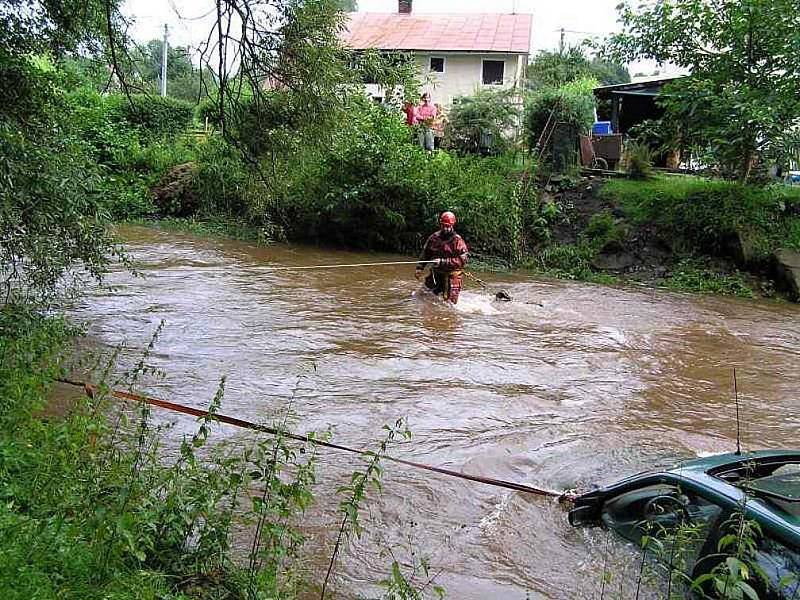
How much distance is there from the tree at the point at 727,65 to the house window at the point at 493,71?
1751 cm

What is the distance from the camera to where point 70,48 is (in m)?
10.7

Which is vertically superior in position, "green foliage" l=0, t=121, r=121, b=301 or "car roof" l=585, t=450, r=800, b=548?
"green foliage" l=0, t=121, r=121, b=301

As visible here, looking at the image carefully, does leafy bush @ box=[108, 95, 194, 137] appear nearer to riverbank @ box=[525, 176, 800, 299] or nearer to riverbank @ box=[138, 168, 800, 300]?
riverbank @ box=[138, 168, 800, 300]

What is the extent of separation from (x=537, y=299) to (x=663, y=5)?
8806 mm

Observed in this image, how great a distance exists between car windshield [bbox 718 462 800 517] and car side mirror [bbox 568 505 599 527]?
1.27m

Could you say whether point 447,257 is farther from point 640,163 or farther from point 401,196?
point 640,163

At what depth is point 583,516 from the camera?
20.3ft

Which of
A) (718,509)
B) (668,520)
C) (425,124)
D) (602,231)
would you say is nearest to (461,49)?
(425,124)

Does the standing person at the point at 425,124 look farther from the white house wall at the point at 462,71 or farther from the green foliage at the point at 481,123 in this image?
the white house wall at the point at 462,71

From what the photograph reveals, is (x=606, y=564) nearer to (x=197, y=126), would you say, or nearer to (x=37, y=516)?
(x=37, y=516)

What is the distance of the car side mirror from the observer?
20.1 feet

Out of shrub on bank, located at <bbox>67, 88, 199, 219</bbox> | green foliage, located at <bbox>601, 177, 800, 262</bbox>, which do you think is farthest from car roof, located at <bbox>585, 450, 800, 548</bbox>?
shrub on bank, located at <bbox>67, 88, 199, 219</bbox>

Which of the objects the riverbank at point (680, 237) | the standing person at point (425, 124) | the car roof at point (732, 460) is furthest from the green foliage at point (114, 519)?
the standing person at point (425, 124)

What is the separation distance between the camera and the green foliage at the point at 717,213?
20016mm
